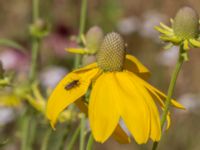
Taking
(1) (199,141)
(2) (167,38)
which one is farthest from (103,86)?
(1) (199,141)

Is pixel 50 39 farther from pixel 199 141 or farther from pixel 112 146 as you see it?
pixel 199 141

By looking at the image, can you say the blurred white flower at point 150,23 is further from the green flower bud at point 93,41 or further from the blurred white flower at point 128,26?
the green flower bud at point 93,41

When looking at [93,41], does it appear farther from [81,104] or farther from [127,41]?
[127,41]

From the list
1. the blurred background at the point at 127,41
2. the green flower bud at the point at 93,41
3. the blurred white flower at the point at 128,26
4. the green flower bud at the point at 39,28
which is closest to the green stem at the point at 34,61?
the green flower bud at the point at 39,28

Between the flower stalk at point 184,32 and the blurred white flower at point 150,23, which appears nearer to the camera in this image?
the flower stalk at point 184,32

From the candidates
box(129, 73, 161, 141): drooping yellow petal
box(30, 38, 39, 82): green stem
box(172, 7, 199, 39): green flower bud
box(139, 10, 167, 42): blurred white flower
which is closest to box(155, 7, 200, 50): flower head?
box(172, 7, 199, 39): green flower bud

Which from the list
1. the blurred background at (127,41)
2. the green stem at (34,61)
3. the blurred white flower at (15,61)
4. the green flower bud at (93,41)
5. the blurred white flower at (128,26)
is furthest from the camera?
the blurred white flower at (128,26)

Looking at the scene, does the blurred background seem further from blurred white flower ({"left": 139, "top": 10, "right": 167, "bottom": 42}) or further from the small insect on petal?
the small insect on petal
